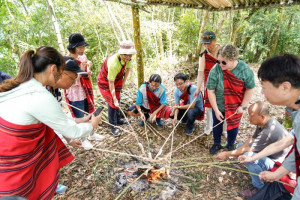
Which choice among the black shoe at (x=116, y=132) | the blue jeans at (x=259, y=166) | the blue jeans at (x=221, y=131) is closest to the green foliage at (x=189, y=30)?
the blue jeans at (x=221, y=131)

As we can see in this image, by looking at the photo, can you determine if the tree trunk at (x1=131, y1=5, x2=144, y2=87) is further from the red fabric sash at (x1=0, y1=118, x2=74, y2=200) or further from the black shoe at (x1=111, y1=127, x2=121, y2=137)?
the red fabric sash at (x1=0, y1=118, x2=74, y2=200)

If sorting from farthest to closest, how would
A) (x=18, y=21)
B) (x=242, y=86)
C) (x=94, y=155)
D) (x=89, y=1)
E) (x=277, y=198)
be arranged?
(x=89, y=1), (x=18, y=21), (x=94, y=155), (x=242, y=86), (x=277, y=198)

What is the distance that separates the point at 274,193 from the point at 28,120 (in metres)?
2.52

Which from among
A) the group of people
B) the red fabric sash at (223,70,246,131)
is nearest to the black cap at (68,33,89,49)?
the group of people

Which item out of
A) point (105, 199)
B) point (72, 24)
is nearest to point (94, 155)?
point (105, 199)

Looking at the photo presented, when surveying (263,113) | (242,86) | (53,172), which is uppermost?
(242,86)

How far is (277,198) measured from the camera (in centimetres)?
193

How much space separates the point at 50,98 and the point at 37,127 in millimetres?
281

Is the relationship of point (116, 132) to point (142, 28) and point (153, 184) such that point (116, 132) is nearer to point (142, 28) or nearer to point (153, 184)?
point (153, 184)

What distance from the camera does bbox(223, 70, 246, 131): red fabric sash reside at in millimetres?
2447

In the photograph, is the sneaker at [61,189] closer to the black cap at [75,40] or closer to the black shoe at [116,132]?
the black shoe at [116,132]

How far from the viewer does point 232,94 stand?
2562mm

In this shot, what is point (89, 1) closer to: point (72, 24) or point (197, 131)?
point (72, 24)

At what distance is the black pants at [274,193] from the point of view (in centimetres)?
184
